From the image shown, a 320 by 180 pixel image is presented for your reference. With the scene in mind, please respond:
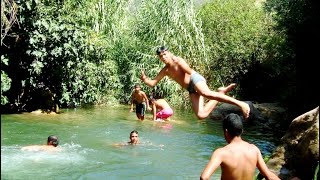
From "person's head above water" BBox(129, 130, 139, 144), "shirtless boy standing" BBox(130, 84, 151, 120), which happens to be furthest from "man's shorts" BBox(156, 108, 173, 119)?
"person's head above water" BBox(129, 130, 139, 144)

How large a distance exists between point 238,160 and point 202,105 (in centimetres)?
250

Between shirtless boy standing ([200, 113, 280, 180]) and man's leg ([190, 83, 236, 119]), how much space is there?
217cm

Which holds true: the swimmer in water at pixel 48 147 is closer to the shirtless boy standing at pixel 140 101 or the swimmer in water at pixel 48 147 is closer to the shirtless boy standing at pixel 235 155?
the shirtless boy standing at pixel 140 101

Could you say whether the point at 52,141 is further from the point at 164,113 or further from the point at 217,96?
the point at 164,113

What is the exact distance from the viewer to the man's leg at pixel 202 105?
6652 millimetres

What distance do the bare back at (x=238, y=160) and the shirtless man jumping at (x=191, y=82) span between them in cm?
203

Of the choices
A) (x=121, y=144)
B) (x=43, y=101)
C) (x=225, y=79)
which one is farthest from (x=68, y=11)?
(x=225, y=79)

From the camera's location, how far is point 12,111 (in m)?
18.7

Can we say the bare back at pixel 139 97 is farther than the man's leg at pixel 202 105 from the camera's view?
Yes

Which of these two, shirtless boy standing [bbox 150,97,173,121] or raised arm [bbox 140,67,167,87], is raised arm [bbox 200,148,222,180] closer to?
raised arm [bbox 140,67,167,87]

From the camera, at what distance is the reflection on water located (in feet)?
31.9

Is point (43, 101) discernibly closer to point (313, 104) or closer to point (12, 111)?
point (12, 111)

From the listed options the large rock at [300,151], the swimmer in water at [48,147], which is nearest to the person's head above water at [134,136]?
the swimmer in water at [48,147]

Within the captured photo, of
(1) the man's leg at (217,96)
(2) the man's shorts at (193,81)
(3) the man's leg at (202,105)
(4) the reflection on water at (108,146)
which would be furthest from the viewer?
(4) the reflection on water at (108,146)
